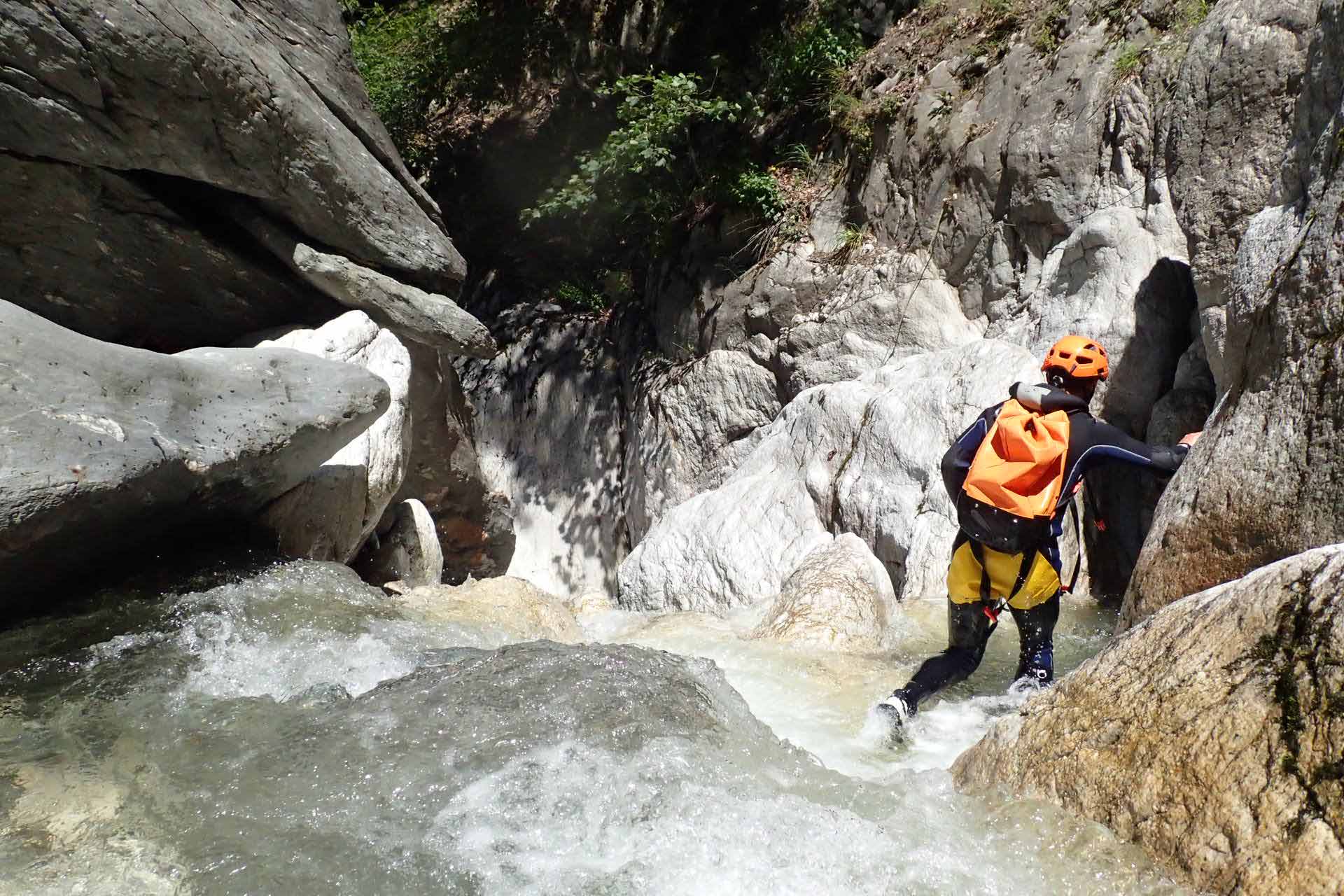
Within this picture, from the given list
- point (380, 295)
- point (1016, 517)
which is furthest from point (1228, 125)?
point (380, 295)

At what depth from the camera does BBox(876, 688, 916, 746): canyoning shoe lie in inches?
150

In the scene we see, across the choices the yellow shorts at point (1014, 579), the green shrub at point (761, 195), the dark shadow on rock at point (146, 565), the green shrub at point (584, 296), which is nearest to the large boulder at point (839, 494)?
the yellow shorts at point (1014, 579)

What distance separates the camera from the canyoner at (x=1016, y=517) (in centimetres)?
396

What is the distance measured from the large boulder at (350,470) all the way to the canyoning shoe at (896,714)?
153 inches

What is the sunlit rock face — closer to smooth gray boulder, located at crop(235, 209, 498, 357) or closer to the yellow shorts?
the yellow shorts

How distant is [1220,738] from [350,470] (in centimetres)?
549

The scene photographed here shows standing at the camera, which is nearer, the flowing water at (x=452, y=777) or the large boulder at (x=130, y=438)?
the flowing water at (x=452, y=777)

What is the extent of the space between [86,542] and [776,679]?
349cm

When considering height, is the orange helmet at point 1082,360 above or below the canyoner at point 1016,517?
above

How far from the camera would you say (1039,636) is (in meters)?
4.19

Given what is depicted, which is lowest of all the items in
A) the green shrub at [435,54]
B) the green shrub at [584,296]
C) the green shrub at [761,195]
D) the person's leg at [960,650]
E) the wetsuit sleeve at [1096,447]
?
the person's leg at [960,650]

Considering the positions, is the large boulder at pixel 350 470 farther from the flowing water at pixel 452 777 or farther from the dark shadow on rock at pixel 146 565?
the flowing water at pixel 452 777

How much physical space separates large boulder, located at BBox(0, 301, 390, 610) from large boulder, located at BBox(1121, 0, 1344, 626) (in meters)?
4.64


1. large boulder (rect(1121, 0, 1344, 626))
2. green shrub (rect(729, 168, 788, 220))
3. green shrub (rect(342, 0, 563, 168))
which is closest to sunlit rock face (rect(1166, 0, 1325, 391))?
large boulder (rect(1121, 0, 1344, 626))
